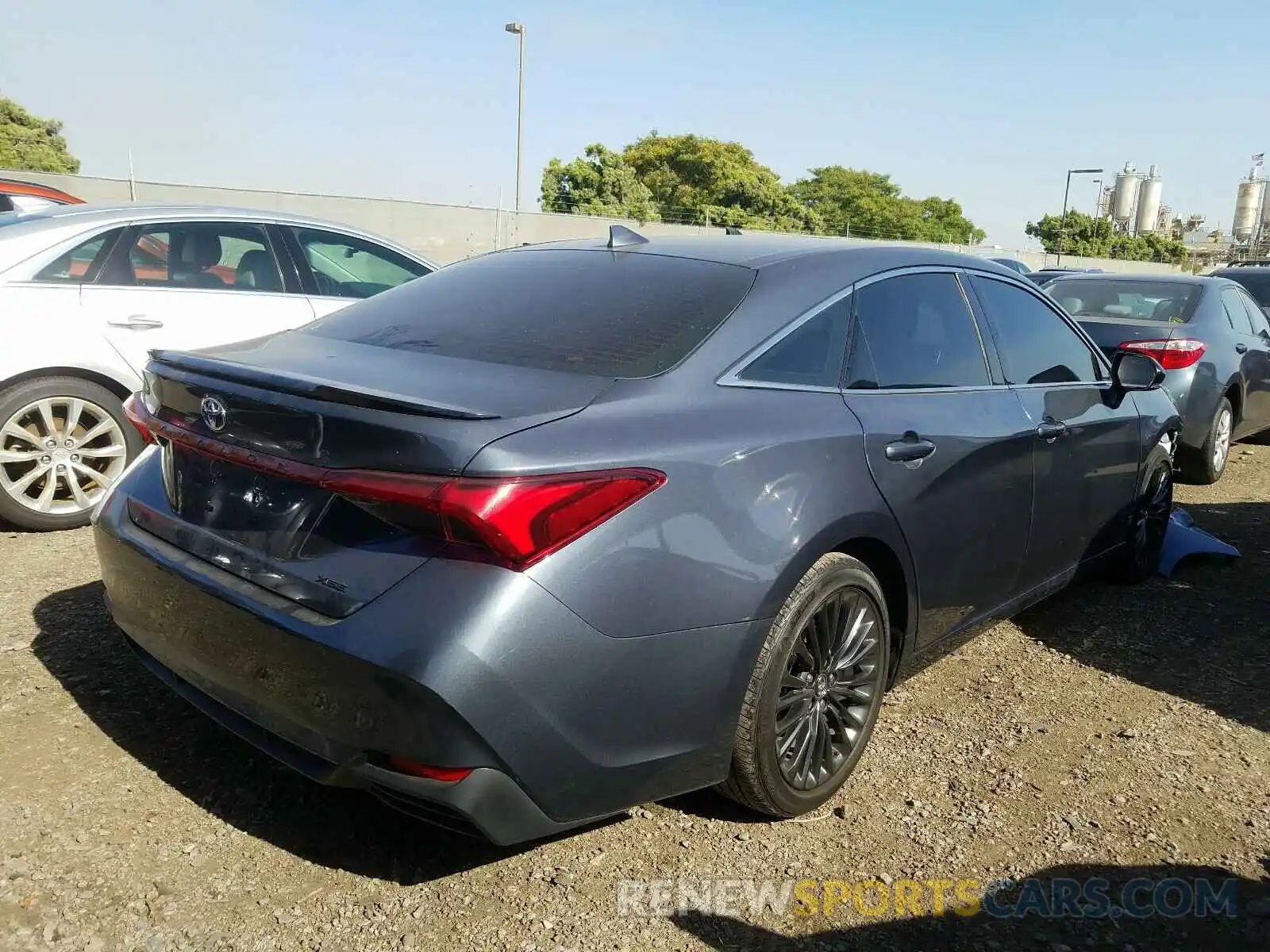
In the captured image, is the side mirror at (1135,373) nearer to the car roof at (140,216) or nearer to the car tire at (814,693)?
the car tire at (814,693)

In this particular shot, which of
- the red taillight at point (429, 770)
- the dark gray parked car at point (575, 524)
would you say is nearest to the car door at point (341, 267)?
the dark gray parked car at point (575, 524)

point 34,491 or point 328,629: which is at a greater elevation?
point 328,629

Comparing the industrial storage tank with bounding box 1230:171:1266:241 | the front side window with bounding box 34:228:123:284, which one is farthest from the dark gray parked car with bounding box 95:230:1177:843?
the industrial storage tank with bounding box 1230:171:1266:241

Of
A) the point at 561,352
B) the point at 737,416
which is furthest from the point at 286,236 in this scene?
the point at 737,416

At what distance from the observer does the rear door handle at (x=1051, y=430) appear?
3.58m

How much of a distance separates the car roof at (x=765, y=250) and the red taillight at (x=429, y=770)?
163 cm

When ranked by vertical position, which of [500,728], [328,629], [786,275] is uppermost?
[786,275]

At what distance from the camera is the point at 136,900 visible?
2.27 metres

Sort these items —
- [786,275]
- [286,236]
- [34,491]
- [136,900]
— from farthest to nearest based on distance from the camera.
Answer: [286,236] → [34,491] → [786,275] → [136,900]

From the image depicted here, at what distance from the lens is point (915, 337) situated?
10.5 ft

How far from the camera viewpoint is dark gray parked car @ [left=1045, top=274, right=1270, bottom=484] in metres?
6.71

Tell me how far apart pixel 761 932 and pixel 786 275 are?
1703 millimetres

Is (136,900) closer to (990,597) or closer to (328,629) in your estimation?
(328,629)

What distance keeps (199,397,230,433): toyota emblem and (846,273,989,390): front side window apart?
5.34ft
